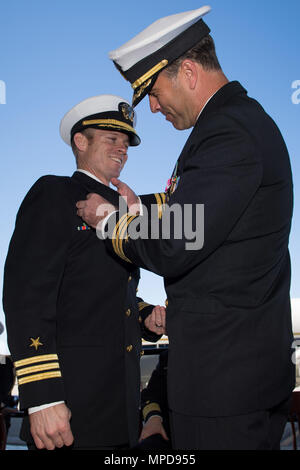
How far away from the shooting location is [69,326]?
2533mm

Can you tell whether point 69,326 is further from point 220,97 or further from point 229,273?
point 220,97

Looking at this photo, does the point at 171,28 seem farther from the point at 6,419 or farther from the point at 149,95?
the point at 6,419

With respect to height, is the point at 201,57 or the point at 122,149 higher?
the point at 201,57

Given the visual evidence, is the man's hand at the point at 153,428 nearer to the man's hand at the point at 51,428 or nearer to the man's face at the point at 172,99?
the man's hand at the point at 51,428

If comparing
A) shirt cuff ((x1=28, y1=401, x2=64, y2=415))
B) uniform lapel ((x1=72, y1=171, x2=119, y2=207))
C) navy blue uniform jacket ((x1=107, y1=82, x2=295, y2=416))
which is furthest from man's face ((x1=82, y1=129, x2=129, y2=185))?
shirt cuff ((x1=28, y1=401, x2=64, y2=415))

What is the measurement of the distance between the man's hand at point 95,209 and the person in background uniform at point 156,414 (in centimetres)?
85

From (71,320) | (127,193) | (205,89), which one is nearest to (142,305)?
(71,320)

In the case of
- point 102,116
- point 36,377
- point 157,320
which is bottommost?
point 36,377

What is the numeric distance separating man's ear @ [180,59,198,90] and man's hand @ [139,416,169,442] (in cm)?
162

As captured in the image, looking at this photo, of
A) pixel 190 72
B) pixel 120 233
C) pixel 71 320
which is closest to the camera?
pixel 120 233

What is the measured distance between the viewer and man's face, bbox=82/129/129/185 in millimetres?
3039

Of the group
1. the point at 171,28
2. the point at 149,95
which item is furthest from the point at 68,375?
the point at 171,28

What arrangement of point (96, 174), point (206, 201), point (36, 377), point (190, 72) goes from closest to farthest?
1. point (206, 201)
2. point (190, 72)
3. point (36, 377)
4. point (96, 174)

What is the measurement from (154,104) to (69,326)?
1.22 m
